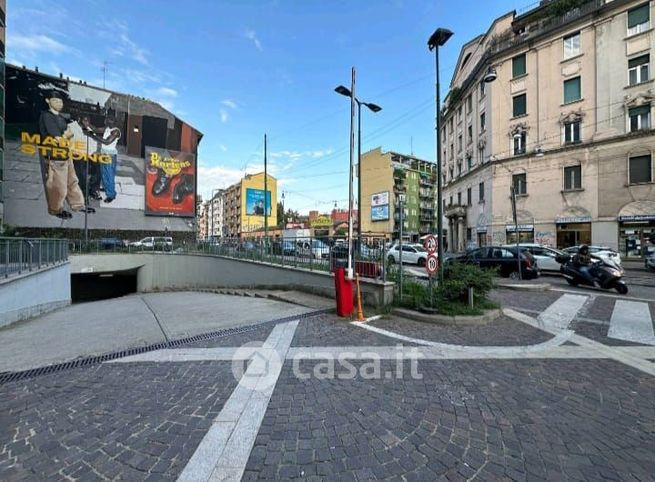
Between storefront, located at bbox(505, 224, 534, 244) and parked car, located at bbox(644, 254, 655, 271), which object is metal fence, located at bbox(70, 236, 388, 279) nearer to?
parked car, located at bbox(644, 254, 655, 271)

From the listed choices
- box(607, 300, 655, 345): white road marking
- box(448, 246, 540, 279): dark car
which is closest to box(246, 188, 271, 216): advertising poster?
box(448, 246, 540, 279): dark car

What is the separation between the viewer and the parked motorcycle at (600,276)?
10.3 m

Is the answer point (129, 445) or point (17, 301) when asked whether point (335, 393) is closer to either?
point (129, 445)

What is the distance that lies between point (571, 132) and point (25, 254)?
33877 mm

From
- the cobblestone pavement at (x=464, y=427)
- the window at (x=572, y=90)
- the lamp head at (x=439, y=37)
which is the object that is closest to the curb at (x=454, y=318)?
the cobblestone pavement at (x=464, y=427)

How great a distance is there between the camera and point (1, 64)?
81.5 feet

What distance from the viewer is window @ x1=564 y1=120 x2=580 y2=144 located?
25.3 meters

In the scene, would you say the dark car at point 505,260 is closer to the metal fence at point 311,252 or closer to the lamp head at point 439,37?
the metal fence at point 311,252

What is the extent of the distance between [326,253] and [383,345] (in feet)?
16.6

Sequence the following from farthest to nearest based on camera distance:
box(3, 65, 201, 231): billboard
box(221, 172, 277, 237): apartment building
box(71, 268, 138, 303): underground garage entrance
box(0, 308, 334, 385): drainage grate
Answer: box(221, 172, 277, 237): apartment building
box(3, 65, 201, 231): billboard
box(71, 268, 138, 303): underground garage entrance
box(0, 308, 334, 385): drainage grate

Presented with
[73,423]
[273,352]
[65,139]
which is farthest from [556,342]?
[65,139]

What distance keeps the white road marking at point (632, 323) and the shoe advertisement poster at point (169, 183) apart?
4486 cm

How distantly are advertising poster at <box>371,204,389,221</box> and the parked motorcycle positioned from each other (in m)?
52.5

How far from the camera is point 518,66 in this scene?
1123 inches
